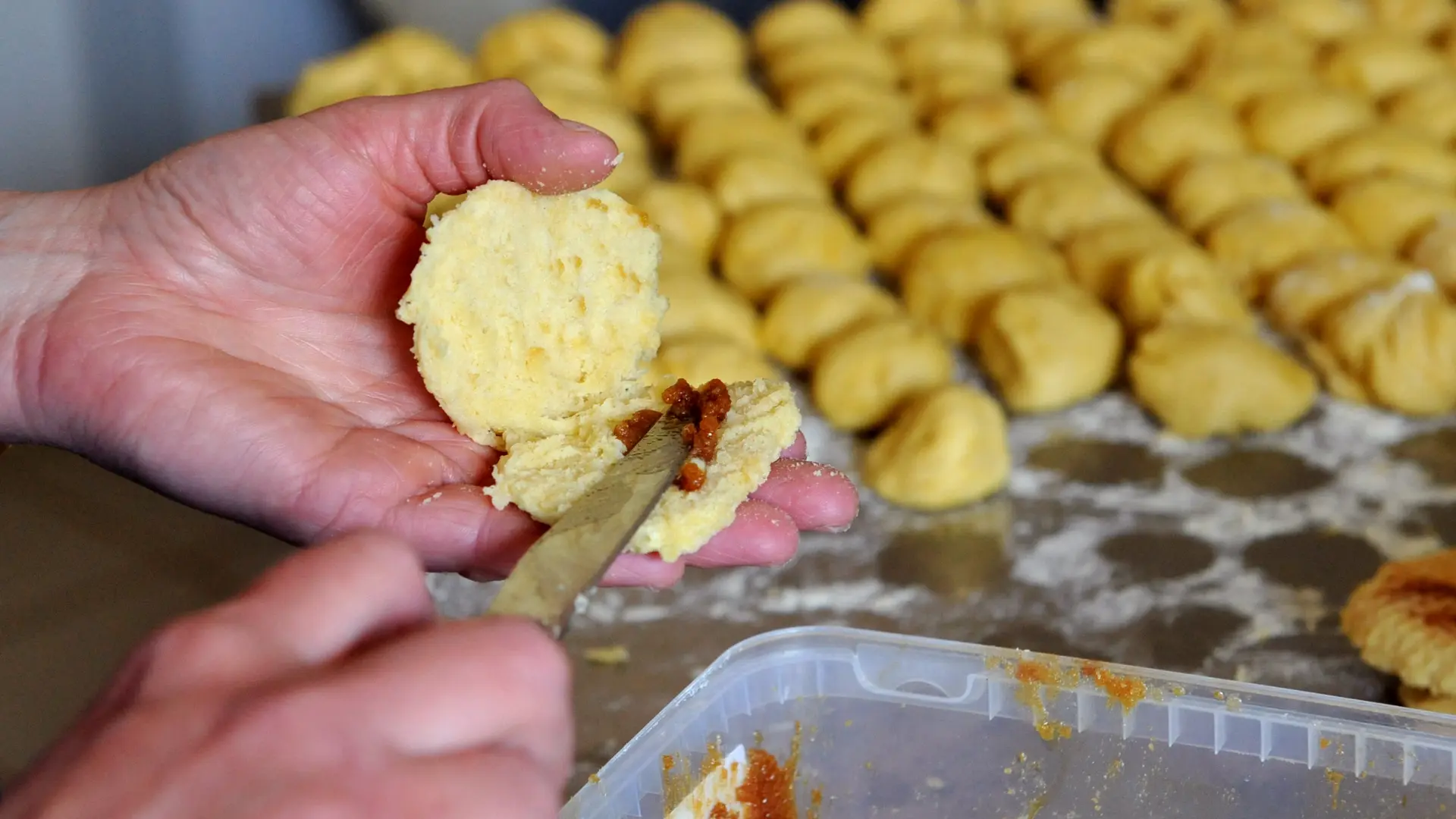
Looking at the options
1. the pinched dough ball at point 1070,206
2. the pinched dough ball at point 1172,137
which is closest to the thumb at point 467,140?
the pinched dough ball at point 1070,206

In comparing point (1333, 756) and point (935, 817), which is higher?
point (1333, 756)

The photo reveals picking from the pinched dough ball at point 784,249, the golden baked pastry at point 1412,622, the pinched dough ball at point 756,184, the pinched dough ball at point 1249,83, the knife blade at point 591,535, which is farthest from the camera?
the pinched dough ball at point 1249,83

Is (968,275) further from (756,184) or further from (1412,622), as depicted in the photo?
(1412,622)

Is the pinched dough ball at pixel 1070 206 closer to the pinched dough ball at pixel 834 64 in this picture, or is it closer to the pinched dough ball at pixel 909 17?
the pinched dough ball at pixel 834 64

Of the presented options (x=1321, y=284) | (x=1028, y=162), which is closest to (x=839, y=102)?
(x=1028, y=162)

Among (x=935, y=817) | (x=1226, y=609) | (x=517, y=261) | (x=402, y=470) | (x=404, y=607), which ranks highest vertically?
(x=404, y=607)

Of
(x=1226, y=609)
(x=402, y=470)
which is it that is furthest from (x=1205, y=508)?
(x=402, y=470)

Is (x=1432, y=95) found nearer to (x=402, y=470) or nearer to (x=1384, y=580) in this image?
(x=1384, y=580)
